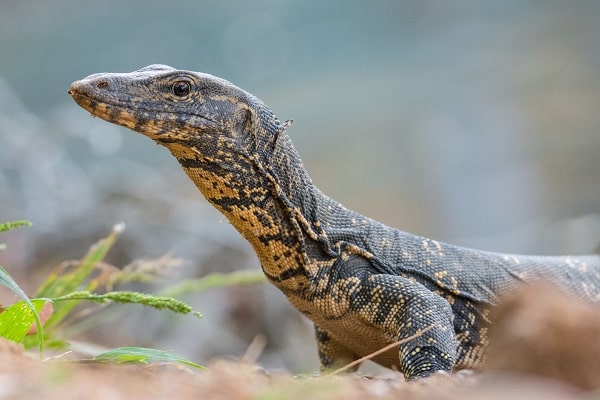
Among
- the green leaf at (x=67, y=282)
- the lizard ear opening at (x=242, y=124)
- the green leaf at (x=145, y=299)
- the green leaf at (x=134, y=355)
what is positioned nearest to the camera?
the green leaf at (x=134, y=355)

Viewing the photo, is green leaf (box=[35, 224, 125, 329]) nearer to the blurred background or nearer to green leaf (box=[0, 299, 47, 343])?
green leaf (box=[0, 299, 47, 343])

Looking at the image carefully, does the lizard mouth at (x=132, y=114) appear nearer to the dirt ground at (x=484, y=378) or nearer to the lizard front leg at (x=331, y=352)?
the dirt ground at (x=484, y=378)

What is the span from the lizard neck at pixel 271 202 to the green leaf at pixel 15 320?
4.39 ft

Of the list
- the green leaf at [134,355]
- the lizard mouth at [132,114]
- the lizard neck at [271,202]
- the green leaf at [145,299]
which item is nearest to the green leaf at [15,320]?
the green leaf at [145,299]

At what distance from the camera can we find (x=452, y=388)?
3.09 meters

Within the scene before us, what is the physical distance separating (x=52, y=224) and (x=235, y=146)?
752cm

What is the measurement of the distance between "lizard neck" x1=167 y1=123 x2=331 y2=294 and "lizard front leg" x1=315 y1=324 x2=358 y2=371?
1019 millimetres

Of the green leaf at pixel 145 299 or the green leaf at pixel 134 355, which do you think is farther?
the green leaf at pixel 145 299

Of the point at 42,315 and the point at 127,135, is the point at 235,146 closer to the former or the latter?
the point at 42,315

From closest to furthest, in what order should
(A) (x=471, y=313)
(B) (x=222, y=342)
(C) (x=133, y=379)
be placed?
(C) (x=133, y=379) → (A) (x=471, y=313) → (B) (x=222, y=342)

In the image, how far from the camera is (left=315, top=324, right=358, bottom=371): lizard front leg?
633cm

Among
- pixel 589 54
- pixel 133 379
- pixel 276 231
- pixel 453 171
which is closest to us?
pixel 133 379

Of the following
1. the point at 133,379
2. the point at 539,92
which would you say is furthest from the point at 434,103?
the point at 133,379

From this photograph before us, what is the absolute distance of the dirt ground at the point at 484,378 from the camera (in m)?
2.63
